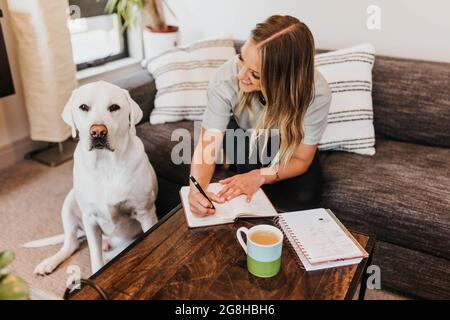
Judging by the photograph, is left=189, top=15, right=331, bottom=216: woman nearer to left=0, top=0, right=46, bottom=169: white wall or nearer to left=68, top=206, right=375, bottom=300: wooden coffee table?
left=68, top=206, right=375, bottom=300: wooden coffee table

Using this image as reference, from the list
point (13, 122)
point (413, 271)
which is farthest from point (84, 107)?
point (13, 122)

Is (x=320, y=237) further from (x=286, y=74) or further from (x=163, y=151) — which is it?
(x=163, y=151)

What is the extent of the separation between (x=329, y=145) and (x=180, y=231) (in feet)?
3.03

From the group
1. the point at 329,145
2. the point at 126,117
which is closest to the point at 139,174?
the point at 126,117

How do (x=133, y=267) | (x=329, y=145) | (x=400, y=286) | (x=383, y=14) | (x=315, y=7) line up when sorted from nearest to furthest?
(x=133, y=267) < (x=400, y=286) < (x=329, y=145) < (x=383, y=14) < (x=315, y=7)

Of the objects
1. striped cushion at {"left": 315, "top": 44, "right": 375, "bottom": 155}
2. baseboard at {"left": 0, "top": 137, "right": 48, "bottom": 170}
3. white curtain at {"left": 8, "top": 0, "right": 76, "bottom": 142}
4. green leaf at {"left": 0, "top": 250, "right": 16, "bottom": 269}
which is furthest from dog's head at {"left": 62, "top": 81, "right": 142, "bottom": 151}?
baseboard at {"left": 0, "top": 137, "right": 48, "bottom": 170}

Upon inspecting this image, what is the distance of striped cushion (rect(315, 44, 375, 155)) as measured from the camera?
1.93 metres

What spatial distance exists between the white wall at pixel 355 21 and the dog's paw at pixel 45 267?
5.53 feet

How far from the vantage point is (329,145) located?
1.94 meters

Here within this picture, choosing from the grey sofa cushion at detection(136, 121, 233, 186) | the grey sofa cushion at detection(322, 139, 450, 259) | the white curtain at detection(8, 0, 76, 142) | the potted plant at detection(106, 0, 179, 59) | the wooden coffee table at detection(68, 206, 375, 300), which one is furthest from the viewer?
the potted plant at detection(106, 0, 179, 59)

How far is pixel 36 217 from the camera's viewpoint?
2164mm

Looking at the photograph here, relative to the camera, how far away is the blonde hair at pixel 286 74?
1.31 meters

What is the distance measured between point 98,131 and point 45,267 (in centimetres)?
70
